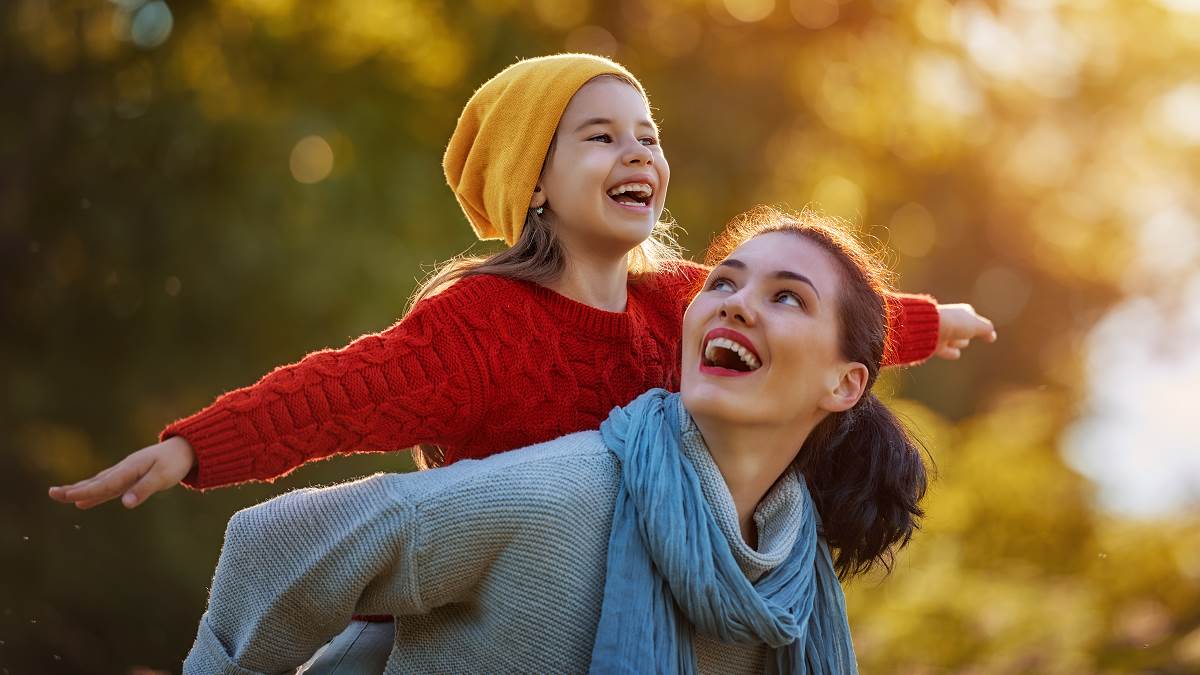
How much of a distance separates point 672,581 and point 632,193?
1.04 metres

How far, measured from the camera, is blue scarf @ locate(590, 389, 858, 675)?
2.39 metres

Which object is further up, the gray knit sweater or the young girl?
the young girl

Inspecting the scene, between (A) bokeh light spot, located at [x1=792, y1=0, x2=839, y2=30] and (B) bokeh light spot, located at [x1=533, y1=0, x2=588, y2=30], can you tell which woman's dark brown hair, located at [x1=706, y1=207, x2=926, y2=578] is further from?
(A) bokeh light spot, located at [x1=792, y1=0, x2=839, y2=30]

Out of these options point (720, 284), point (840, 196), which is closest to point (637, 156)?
point (720, 284)

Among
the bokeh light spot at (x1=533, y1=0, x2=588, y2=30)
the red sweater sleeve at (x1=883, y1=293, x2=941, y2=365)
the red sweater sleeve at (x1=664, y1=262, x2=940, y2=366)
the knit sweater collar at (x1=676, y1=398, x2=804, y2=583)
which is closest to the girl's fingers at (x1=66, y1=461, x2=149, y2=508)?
the knit sweater collar at (x1=676, y1=398, x2=804, y2=583)

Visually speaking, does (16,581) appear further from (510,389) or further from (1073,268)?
(1073,268)

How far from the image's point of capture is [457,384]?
9.08 ft

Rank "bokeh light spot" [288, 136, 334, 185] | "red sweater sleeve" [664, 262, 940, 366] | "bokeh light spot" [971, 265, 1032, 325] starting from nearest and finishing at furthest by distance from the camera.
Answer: "red sweater sleeve" [664, 262, 940, 366] < "bokeh light spot" [288, 136, 334, 185] < "bokeh light spot" [971, 265, 1032, 325]

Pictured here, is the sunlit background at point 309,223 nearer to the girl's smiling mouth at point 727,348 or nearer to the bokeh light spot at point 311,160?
the bokeh light spot at point 311,160

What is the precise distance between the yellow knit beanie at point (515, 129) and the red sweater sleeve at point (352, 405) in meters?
0.39

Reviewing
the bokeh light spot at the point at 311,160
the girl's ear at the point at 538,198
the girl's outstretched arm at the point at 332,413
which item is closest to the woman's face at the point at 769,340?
the girl's outstretched arm at the point at 332,413

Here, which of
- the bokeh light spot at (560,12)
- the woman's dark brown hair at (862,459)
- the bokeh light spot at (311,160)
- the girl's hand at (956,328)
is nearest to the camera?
the woman's dark brown hair at (862,459)

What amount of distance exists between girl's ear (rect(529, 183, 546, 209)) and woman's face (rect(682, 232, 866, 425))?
63 cm

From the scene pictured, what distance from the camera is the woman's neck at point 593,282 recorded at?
120 inches
